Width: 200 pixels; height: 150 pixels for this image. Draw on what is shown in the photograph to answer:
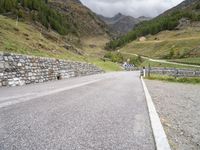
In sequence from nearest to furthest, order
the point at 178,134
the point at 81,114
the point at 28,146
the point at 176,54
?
the point at 28,146 → the point at 178,134 → the point at 81,114 → the point at 176,54

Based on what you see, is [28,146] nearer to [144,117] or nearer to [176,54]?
[144,117]

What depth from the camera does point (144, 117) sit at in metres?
7.31

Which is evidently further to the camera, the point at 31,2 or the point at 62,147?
the point at 31,2

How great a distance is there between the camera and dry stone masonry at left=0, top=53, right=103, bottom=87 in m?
14.8

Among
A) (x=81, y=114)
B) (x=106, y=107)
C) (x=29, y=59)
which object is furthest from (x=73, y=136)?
(x=29, y=59)

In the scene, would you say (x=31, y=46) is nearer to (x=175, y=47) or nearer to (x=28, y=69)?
(x=28, y=69)

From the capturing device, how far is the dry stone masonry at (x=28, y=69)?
1479cm

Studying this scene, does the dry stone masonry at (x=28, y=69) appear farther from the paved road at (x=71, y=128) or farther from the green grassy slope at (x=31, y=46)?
the green grassy slope at (x=31, y=46)

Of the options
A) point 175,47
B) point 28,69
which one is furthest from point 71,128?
point 175,47

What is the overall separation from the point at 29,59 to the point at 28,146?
13772 millimetres

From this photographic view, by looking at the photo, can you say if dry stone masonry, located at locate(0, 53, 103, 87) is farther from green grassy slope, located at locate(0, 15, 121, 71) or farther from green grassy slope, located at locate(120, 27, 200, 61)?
green grassy slope, located at locate(120, 27, 200, 61)

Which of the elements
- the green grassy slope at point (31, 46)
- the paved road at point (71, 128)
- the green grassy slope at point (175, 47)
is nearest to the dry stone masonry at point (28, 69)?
the paved road at point (71, 128)

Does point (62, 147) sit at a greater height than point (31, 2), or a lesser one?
lesser

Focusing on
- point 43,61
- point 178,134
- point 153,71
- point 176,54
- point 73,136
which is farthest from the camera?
point 176,54
